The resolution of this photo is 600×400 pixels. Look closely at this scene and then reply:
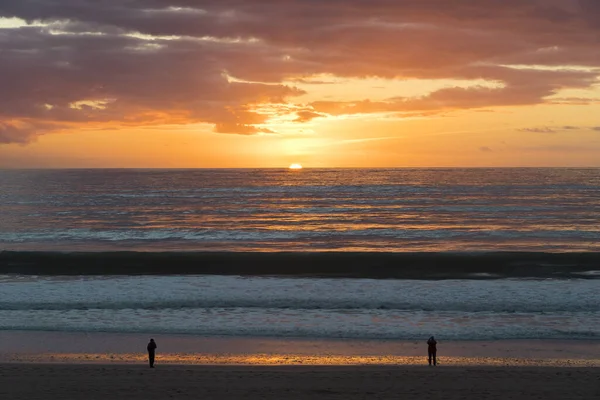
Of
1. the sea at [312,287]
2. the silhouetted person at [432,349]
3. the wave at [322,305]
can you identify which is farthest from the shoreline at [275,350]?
the wave at [322,305]

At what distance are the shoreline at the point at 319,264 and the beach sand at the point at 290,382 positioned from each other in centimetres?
1473

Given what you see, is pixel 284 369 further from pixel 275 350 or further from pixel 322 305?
pixel 322 305

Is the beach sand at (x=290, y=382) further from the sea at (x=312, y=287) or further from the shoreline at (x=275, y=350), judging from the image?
the sea at (x=312, y=287)

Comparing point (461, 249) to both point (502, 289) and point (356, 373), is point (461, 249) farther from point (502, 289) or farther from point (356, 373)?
point (356, 373)

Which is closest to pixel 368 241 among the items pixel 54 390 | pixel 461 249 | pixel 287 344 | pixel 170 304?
pixel 461 249

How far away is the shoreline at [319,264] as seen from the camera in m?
32.2

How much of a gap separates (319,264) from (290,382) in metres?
19.2

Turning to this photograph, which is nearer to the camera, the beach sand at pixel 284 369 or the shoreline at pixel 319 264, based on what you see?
the beach sand at pixel 284 369

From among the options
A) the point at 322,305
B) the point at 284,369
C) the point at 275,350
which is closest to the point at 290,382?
the point at 284,369

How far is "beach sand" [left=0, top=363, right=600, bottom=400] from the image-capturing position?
1465 centimetres

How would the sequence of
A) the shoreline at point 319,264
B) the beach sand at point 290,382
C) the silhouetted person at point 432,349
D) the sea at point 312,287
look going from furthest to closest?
the shoreline at point 319,264 < the sea at point 312,287 < the silhouetted person at point 432,349 < the beach sand at point 290,382

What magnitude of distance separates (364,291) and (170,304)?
824 cm

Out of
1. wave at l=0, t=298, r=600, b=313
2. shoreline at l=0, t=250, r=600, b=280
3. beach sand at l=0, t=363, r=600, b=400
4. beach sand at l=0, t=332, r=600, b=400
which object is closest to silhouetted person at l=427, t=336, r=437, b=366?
beach sand at l=0, t=332, r=600, b=400

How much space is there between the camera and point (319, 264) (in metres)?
34.6
